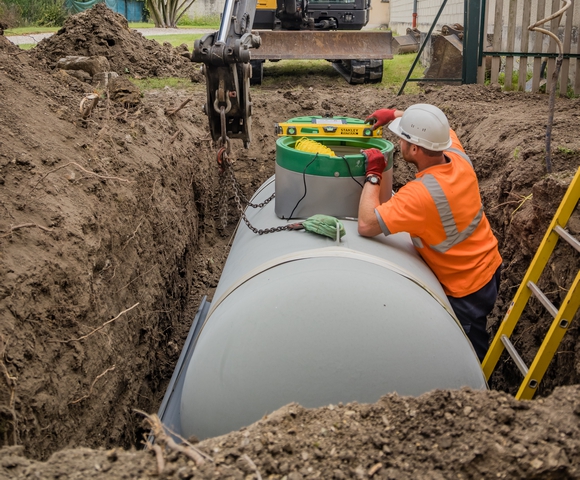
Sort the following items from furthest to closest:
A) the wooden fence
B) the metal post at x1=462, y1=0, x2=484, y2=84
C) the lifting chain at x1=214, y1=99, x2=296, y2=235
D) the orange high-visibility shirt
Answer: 1. the metal post at x1=462, y1=0, x2=484, y2=84
2. the wooden fence
3. the lifting chain at x1=214, y1=99, x2=296, y2=235
4. the orange high-visibility shirt

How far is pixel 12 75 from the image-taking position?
5402 millimetres

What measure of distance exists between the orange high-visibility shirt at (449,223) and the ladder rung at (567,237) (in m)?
0.47

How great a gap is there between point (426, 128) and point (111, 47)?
1023 cm

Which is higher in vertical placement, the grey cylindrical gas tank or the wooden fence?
the wooden fence

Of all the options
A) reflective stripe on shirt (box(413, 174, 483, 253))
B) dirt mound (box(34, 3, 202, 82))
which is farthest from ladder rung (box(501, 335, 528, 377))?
dirt mound (box(34, 3, 202, 82))

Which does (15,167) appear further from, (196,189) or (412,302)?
(196,189)

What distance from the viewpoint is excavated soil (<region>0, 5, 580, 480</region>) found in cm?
215

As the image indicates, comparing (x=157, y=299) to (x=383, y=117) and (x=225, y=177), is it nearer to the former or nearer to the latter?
(x=225, y=177)

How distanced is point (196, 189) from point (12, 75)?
2.54m

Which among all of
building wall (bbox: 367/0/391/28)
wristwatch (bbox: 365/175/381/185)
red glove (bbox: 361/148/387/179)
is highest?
building wall (bbox: 367/0/391/28)

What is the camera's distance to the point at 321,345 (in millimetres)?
2861

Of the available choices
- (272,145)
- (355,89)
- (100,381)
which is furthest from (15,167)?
(355,89)

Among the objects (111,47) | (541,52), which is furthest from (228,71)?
(111,47)

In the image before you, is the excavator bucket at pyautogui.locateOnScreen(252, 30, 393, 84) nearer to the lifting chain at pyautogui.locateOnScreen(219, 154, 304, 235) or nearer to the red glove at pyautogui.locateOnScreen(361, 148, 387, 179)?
the lifting chain at pyautogui.locateOnScreen(219, 154, 304, 235)
